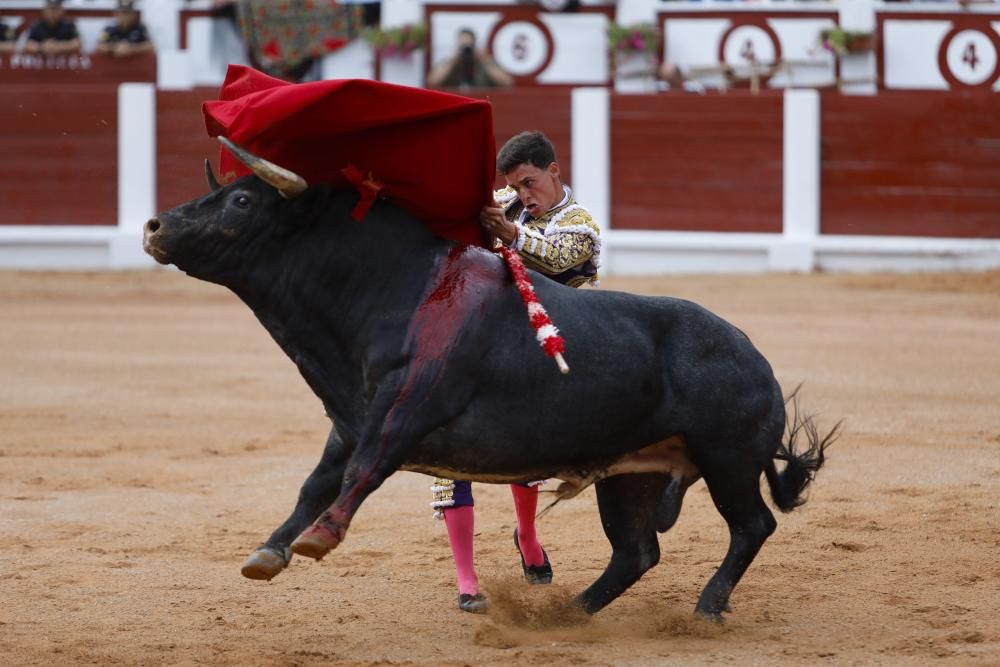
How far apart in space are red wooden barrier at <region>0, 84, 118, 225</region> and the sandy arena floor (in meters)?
4.86

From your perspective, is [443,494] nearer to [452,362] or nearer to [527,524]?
[527,524]

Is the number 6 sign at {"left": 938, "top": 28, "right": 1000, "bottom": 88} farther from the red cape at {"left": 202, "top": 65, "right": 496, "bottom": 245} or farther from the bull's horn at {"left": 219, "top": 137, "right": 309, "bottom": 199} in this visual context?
the bull's horn at {"left": 219, "top": 137, "right": 309, "bottom": 199}

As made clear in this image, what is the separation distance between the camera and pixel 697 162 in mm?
12852

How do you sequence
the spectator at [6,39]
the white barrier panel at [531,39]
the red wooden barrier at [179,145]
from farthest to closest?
the spectator at [6,39] < the white barrier panel at [531,39] < the red wooden barrier at [179,145]

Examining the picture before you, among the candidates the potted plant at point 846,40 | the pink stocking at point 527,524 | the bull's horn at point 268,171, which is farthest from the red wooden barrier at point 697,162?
the bull's horn at point 268,171

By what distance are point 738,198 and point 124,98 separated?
205 inches

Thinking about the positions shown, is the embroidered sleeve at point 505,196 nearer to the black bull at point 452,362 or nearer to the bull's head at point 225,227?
the black bull at point 452,362

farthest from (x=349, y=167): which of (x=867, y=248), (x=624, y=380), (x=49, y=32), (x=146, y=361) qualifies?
(x=49, y=32)

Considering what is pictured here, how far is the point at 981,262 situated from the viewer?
12.3 m

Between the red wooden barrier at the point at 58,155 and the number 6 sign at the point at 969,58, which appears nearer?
the number 6 sign at the point at 969,58

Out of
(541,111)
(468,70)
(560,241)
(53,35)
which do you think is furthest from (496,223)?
(53,35)

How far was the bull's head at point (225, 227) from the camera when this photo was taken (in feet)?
11.0

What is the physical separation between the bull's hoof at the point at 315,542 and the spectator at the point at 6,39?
11.8 metres

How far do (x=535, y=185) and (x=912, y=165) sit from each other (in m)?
9.25
